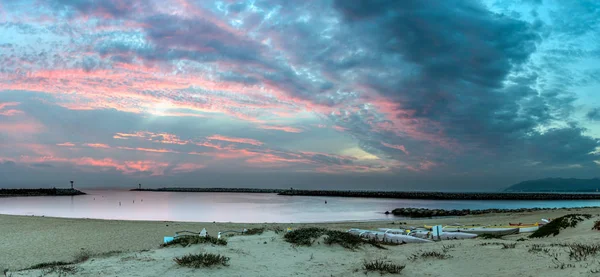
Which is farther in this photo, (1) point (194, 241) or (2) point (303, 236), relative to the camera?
(2) point (303, 236)

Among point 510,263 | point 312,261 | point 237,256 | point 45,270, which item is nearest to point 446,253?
point 510,263

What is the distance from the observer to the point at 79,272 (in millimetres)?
8312

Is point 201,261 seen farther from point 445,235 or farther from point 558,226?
point 558,226

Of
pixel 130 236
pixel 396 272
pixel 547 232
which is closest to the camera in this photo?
pixel 396 272

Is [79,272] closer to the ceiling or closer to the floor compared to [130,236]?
closer to the ceiling

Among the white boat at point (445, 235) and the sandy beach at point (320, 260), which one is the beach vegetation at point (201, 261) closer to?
the sandy beach at point (320, 260)

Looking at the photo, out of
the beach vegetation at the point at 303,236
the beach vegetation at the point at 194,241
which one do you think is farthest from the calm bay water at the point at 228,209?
the beach vegetation at the point at 194,241

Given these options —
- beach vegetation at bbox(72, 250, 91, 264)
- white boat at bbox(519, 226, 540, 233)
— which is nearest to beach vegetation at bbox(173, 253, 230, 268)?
beach vegetation at bbox(72, 250, 91, 264)

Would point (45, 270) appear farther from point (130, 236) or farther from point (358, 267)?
point (130, 236)

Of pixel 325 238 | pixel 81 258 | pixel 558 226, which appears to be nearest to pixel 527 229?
pixel 558 226

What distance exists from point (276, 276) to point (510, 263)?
543cm

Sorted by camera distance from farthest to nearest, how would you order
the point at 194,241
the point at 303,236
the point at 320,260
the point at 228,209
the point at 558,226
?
the point at 228,209, the point at 558,226, the point at 303,236, the point at 194,241, the point at 320,260

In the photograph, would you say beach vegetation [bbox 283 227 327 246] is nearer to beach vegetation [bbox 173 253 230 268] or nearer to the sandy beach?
the sandy beach

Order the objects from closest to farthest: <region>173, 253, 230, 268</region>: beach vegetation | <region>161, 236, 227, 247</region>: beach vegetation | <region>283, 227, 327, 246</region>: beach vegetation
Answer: <region>173, 253, 230, 268</region>: beach vegetation
<region>161, 236, 227, 247</region>: beach vegetation
<region>283, 227, 327, 246</region>: beach vegetation
